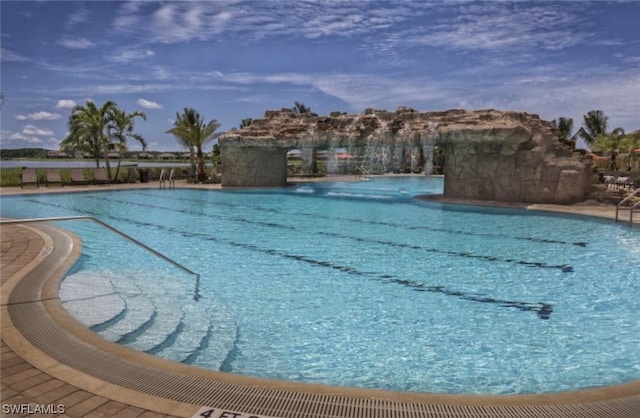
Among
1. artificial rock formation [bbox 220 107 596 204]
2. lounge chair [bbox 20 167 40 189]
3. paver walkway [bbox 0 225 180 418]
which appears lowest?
paver walkway [bbox 0 225 180 418]

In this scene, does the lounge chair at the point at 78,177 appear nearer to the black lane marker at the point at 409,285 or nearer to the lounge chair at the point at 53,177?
the lounge chair at the point at 53,177

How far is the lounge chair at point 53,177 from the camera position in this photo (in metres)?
24.0

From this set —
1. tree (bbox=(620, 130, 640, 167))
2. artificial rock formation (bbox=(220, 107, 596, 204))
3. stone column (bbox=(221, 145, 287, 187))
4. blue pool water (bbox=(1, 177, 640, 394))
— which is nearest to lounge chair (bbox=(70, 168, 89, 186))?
stone column (bbox=(221, 145, 287, 187))

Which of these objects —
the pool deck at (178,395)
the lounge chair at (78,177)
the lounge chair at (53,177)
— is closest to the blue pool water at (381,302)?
the pool deck at (178,395)

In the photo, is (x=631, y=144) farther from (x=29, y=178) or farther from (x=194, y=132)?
(x=29, y=178)

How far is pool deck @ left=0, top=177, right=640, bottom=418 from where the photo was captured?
2748 millimetres

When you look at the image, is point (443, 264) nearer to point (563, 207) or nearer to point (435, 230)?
point (435, 230)

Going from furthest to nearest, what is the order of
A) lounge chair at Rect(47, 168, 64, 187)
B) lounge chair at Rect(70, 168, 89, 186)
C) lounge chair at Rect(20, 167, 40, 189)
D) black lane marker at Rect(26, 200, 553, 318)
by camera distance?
lounge chair at Rect(70, 168, 89, 186), lounge chair at Rect(47, 168, 64, 187), lounge chair at Rect(20, 167, 40, 189), black lane marker at Rect(26, 200, 553, 318)

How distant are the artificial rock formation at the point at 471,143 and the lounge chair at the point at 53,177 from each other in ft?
30.2

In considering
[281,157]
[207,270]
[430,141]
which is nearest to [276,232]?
[207,270]

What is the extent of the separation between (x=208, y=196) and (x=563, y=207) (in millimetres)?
15172

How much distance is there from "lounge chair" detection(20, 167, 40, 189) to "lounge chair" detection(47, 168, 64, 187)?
633 millimetres

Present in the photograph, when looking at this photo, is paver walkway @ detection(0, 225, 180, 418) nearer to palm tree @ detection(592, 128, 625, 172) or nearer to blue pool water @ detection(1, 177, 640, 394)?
blue pool water @ detection(1, 177, 640, 394)

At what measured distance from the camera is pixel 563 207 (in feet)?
52.3
